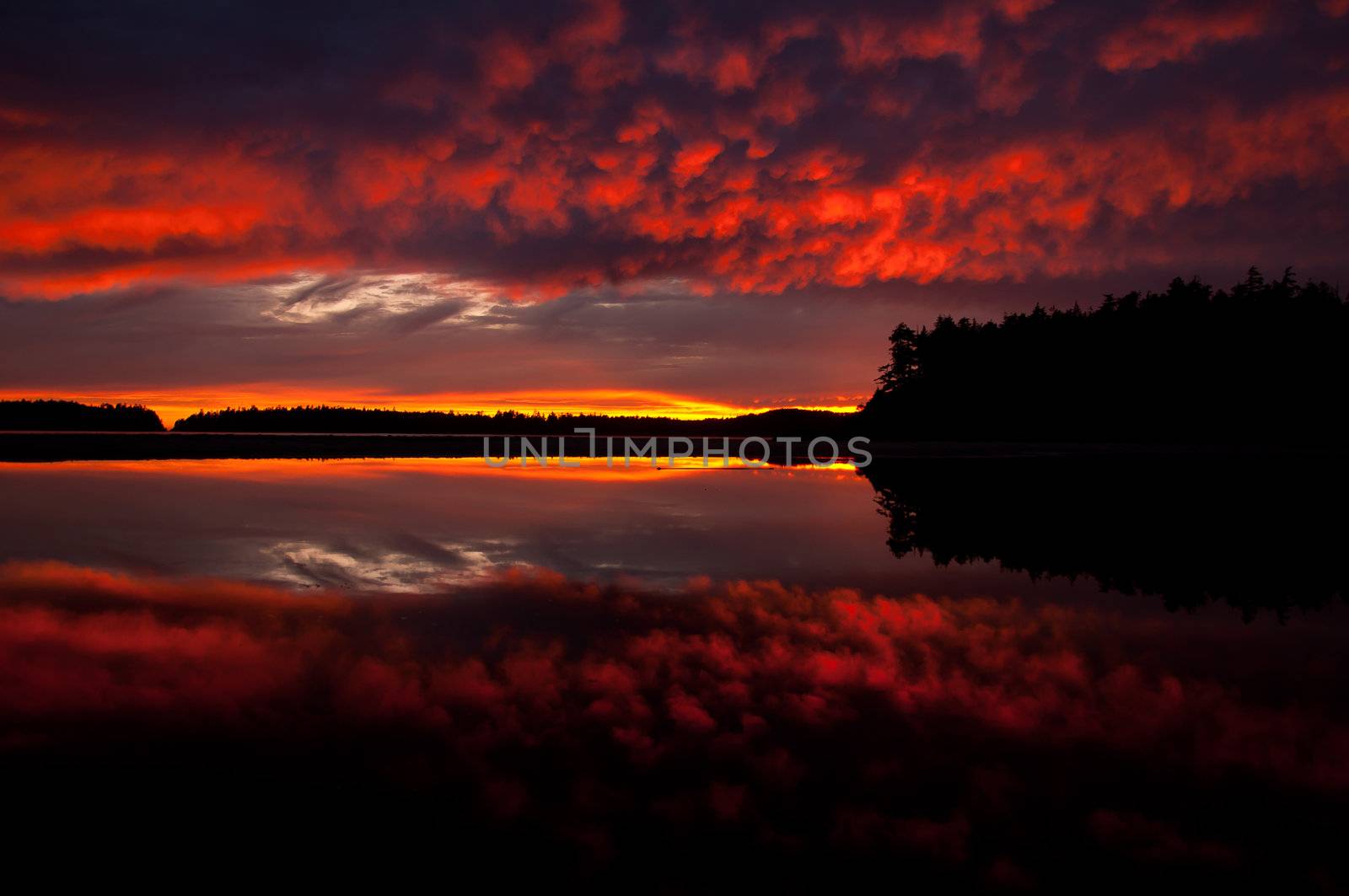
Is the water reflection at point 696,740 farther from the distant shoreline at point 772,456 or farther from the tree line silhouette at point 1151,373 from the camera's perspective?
the tree line silhouette at point 1151,373

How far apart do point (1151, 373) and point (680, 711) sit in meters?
81.7

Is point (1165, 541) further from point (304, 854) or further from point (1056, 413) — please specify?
point (1056, 413)

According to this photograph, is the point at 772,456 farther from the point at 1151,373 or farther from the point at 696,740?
the point at 696,740

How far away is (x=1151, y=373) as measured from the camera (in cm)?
7275

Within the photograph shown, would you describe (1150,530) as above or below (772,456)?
below

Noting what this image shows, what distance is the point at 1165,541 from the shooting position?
15.2 meters

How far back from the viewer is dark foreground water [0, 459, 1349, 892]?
14.2 feet

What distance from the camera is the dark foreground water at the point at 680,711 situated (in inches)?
171

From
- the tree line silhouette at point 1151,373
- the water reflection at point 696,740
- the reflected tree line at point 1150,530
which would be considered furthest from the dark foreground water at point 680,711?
the tree line silhouette at point 1151,373

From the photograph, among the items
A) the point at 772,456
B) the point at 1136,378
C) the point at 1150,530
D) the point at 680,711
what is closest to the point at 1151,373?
the point at 1136,378

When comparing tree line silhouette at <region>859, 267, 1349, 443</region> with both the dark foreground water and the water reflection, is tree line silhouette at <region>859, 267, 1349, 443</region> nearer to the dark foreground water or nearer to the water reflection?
the dark foreground water

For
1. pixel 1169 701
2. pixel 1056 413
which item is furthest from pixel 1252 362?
pixel 1169 701

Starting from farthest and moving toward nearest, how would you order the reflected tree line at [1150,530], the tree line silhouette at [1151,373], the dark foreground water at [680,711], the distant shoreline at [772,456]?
the tree line silhouette at [1151,373] < the distant shoreline at [772,456] < the reflected tree line at [1150,530] < the dark foreground water at [680,711]

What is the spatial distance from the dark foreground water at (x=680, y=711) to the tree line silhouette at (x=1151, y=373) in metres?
68.0
